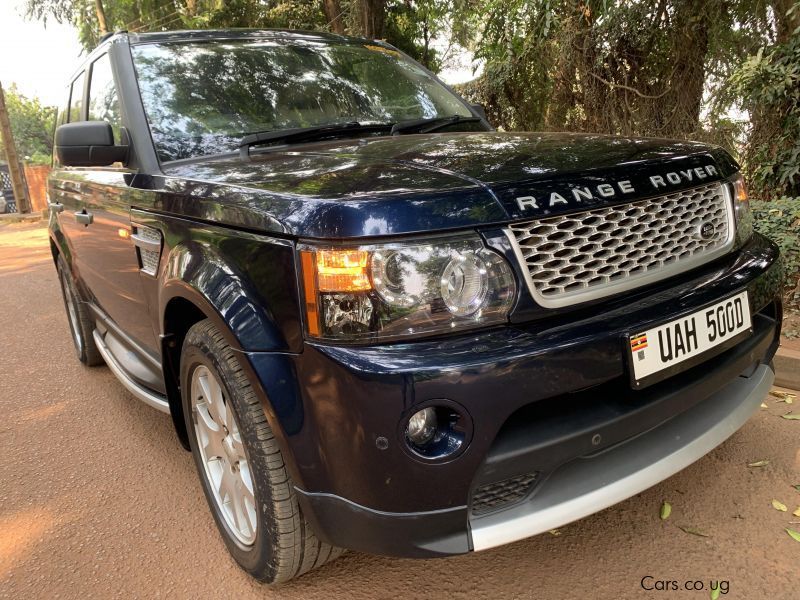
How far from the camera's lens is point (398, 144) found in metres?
2.24

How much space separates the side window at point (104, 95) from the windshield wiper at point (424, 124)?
1175 millimetres

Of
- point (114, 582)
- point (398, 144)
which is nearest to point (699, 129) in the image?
point (398, 144)

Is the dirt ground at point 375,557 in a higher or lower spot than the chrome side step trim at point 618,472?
lower

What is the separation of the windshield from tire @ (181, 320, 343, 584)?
0.88 metres

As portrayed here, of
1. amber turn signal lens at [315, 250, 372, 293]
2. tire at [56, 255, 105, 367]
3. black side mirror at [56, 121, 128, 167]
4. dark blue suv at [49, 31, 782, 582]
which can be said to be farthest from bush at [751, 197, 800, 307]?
tire at [56, 255, 105, 367]

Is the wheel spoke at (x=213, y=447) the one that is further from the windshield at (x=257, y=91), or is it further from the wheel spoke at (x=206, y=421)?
the windshield at (x=257, y=91)

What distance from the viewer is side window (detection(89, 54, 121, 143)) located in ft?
8.79

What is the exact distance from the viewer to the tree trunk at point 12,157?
54.3 feet

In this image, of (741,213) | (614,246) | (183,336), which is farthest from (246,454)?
(741,213)

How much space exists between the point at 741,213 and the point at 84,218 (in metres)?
2.90

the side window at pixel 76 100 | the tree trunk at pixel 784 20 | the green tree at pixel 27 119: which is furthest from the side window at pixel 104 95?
the green tree at pixel 27 119

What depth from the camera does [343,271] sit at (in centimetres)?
146

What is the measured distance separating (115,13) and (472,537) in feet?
58.3

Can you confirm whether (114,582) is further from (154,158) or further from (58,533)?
(154,158)
